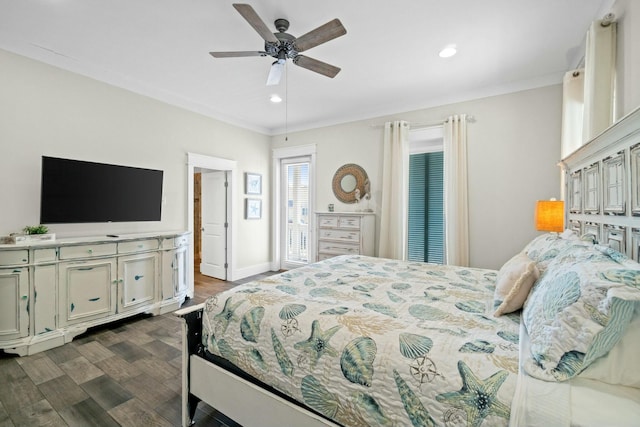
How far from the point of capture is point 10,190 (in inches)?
106

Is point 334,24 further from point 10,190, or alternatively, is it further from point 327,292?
point 10,190

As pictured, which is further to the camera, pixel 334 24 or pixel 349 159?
pixel 349 159

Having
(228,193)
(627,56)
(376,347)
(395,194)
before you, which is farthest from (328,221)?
(627,56)

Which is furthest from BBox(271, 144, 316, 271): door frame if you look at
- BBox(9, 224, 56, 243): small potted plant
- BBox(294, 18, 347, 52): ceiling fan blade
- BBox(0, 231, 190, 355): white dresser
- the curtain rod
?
BBox(9, 224, 56, 243): small potted plant

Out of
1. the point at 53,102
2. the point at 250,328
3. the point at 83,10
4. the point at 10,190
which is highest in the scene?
the point at 83,10

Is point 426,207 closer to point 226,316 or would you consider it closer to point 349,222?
point 349,222

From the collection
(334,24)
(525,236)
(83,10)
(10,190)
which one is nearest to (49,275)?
(10,190)

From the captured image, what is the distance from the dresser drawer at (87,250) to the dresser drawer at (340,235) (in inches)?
110

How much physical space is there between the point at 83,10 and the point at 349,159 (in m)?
3.62

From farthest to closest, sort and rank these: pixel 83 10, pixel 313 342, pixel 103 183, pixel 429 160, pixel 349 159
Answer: pixel 349 159 → pixel 429 160 → pixel 103 183 → pixel 83 10 → pixel 313 342

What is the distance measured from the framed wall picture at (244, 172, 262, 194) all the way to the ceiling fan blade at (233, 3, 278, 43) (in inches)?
126

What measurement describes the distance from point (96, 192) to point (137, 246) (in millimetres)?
740

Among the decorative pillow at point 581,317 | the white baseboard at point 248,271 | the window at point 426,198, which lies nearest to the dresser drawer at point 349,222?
the window at point 426,198

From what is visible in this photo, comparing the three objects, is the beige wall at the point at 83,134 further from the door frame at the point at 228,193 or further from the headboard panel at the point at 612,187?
the headboard panel at the point at 612,187
